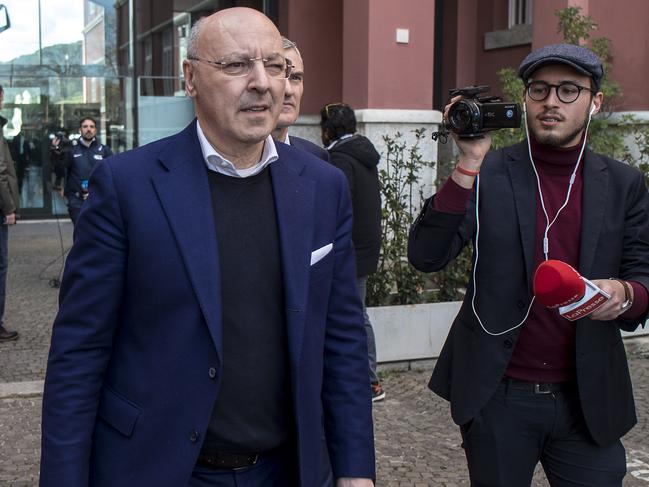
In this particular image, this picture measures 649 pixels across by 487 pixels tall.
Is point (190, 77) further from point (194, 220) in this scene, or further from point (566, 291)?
point (566, 291)

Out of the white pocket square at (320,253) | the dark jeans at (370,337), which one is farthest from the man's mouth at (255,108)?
the dark jeans at (370,337)

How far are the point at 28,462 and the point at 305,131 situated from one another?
861cm

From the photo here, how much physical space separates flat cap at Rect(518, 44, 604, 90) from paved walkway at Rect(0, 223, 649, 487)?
2551 millimetres

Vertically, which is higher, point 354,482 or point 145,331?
point 145,331

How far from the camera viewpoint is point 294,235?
2.38 metres

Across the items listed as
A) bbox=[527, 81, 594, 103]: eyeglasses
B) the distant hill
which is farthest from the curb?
the distant hill

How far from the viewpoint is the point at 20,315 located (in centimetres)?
888

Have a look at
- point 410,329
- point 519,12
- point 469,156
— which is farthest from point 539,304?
point 519,12

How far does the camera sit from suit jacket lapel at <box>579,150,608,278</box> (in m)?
3.04

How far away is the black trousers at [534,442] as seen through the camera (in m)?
3.03

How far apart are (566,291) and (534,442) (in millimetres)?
665

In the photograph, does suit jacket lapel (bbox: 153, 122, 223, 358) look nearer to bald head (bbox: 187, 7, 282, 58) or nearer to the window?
bald head (bbox: 187, 7, 282, 58)

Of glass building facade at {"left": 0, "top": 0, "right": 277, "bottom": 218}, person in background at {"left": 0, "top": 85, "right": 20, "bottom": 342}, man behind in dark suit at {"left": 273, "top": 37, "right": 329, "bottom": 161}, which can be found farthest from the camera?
glass building facade at {"left": 0, "top": 0, "right": 277, "bottom": 218}

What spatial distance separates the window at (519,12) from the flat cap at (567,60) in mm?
10428
